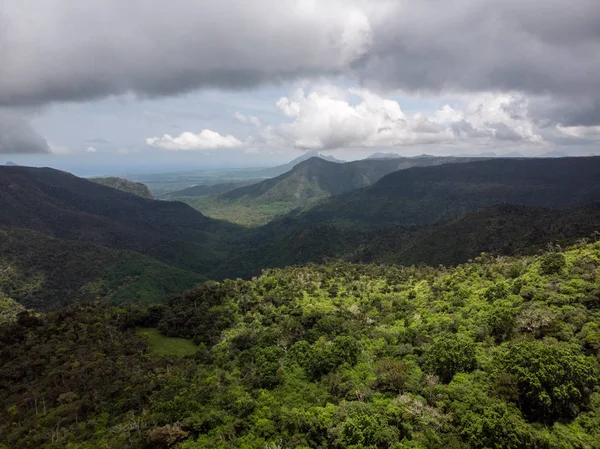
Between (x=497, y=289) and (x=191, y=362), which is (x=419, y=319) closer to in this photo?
(x=497, y=289)

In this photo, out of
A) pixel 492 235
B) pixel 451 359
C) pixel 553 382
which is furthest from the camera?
pixel 492 235

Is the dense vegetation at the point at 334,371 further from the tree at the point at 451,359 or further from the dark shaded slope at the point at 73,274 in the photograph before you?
the dark shaded slope at the point at 73,274

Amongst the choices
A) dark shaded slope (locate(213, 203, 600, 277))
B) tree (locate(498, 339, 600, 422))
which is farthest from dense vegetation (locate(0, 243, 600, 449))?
dark shaded slope (locate(213, 203, 600, 277))

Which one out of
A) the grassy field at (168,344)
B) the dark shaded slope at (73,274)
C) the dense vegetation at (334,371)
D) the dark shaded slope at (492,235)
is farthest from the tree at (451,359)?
the dark shaded slope at (73,274)

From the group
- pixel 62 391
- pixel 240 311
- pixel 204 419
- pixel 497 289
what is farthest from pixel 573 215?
pixel 62 391

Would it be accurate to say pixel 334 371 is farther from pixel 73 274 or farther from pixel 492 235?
pixel 73 274

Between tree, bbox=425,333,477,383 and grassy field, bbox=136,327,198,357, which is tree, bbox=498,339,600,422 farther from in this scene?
grassy field, bbox=136,327,198,357

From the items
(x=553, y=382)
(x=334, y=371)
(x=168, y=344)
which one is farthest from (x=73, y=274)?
(x=553, y=382)
